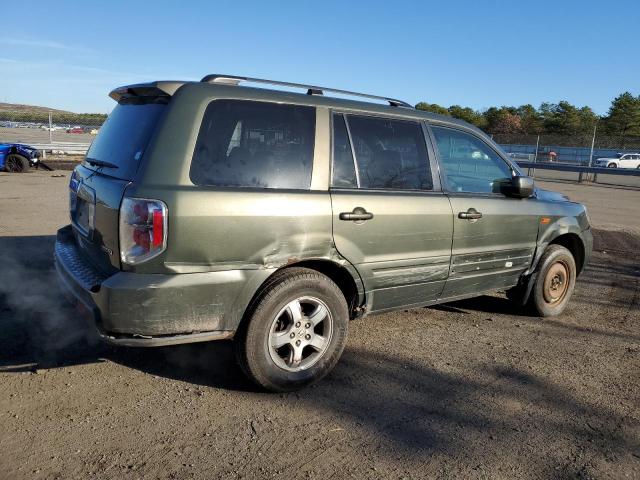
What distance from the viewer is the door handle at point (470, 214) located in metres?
4.36

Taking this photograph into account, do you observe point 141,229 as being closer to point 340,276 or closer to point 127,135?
point 127,135

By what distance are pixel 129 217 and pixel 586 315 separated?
4584 millimetres

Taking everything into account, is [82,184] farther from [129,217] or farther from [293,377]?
[293,377]

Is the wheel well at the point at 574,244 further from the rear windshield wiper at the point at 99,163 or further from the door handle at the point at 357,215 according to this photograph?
the rear windshield wiper at the point at 99,163

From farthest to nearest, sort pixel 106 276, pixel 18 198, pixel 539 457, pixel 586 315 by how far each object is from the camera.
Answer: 1. pixel 18 198
2. pixel 586 315
3. pixel 106 276
4. pixel 539 457

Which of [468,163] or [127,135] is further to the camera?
[468,163]

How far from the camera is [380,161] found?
4.03 meters

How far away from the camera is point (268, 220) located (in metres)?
3.33

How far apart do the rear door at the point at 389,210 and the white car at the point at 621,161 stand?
3602 centimetres

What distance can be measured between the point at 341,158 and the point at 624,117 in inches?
2581

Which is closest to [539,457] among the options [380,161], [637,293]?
[380,161]

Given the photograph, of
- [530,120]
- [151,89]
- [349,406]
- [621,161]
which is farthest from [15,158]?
[530,120]

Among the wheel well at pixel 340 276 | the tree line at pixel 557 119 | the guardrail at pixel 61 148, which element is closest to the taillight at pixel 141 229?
the wheel well at pixel 340 276

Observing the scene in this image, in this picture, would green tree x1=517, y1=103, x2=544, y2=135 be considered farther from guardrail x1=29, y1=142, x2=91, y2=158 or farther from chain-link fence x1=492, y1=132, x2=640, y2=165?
guardrail x1=29, y1=142, x2=91, y2=158
